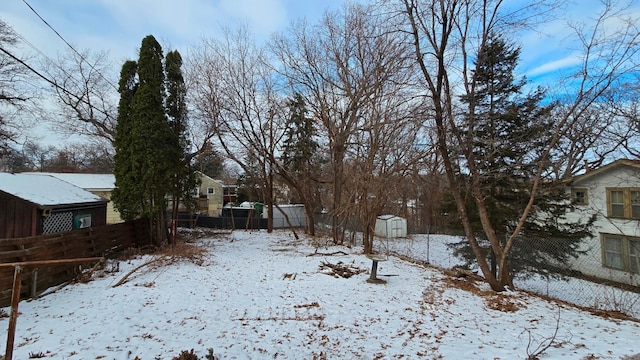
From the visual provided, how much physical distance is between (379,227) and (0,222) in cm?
1854

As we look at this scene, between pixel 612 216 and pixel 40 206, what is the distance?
64.2 ft

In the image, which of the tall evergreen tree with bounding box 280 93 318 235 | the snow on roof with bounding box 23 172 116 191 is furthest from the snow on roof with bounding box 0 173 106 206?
the snow on roof with bounding box 23 172 116 191

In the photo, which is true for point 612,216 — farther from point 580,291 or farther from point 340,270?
point 340,270

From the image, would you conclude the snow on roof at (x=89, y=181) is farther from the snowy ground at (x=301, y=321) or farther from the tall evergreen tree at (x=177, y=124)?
the snowy ground at (x=301, y=321)

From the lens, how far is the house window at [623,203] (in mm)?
11891

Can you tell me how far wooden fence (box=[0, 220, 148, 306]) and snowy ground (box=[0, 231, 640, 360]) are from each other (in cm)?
38

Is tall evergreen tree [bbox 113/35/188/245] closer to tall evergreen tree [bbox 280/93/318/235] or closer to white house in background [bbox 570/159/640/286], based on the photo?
tall evergreen tree [bbox 280/93/318/235]

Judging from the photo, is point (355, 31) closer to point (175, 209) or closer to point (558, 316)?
point (175, 209)

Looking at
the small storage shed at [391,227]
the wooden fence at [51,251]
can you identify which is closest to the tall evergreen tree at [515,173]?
the small storage shed at [391,227]

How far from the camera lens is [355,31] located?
483 inches

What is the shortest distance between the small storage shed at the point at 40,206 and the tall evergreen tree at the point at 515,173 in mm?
11063

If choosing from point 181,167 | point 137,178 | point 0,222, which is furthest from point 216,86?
point 0,222

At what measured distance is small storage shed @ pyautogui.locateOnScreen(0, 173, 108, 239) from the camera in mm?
7332

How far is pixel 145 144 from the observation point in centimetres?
1084
